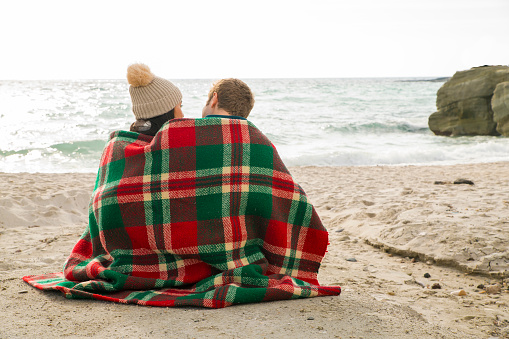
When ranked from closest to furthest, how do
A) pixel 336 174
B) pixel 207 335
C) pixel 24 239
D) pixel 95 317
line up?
1. pixel 207 335
2. pixel 95 317
3. pixel 24 239
4. pixel 336 174

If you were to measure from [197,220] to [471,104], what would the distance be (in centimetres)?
1654

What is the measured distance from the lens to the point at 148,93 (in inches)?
123

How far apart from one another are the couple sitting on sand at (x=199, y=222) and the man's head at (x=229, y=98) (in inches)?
4.2

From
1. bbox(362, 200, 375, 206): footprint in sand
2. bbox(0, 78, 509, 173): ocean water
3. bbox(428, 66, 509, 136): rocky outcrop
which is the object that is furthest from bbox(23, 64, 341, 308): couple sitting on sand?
bbox(428, 66, 509, 136): rocky outcrop

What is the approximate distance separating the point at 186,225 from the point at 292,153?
34.6 ft

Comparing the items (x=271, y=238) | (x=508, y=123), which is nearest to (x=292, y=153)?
(x=508, y=123)

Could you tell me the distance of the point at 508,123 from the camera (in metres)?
15.2

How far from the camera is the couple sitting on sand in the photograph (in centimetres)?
269

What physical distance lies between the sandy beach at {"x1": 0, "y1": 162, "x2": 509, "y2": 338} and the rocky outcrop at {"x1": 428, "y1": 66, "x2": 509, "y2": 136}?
31.7ft

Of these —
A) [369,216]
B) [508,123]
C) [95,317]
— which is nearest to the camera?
[95,317]

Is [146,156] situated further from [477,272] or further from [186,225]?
[477,272]

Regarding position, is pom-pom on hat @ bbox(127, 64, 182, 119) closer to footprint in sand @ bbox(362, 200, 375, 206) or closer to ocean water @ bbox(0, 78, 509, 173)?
footprint in sand @ bbox(362, 200, 375, 206)

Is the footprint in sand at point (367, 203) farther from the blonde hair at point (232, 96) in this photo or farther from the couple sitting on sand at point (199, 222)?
the blonde hair at point (232, 96)

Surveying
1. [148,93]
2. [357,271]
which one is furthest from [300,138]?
[148,93]
